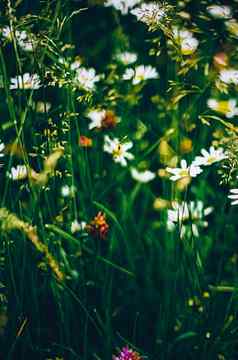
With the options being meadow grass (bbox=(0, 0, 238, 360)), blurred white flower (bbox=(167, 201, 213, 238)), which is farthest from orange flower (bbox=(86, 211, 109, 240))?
blurred white flower (bbox=(167, 201, 213, 238))

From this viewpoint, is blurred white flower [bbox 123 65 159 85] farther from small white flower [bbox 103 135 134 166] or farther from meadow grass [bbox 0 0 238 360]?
small white flower [bbox 103 135 134 166]

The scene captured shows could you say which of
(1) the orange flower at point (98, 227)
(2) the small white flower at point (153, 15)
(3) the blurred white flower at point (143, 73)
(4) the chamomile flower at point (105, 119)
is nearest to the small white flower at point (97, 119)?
(4) the chamomile flower at point (105, 119)

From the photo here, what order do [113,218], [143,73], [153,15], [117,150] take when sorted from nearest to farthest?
[153,15], [113,218], [117,150], [143,73]

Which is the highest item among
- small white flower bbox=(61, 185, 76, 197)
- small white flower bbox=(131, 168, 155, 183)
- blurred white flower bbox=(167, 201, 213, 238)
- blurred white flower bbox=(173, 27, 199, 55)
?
blurred white flower bbox=(173, 27, 199, 55)

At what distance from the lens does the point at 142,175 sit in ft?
4.53

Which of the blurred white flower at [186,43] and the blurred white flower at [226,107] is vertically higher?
the blurred white flower at [186,43]

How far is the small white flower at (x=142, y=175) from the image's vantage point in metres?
1.37

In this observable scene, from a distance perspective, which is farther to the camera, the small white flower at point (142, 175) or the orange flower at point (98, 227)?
the small white flower at point (142, 175)

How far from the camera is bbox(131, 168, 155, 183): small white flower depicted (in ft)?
4.50

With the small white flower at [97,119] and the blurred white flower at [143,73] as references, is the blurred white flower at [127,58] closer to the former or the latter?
the blurred white flower at [143,73]

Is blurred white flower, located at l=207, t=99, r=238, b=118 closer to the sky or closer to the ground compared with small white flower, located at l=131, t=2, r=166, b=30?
closer to the ground

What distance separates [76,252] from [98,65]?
76cm

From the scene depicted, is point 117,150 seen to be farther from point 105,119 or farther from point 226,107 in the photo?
point 226,107

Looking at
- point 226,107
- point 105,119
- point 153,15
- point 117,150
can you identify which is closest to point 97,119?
point 105,119
